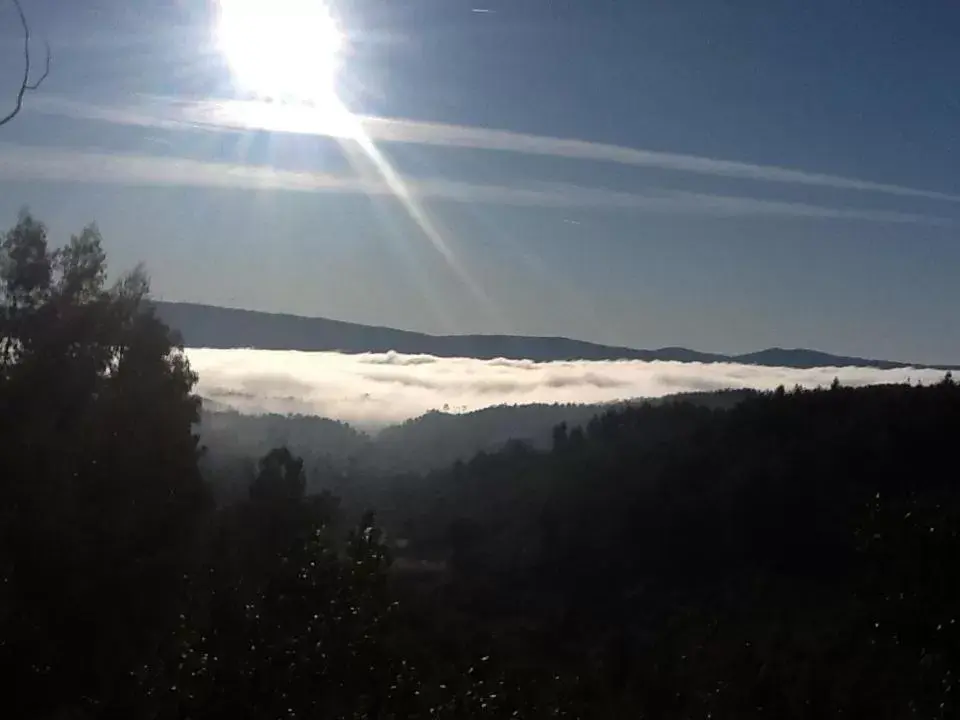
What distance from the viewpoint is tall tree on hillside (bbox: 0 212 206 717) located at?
18219 millimetres

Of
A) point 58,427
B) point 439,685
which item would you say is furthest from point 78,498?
point 439,685

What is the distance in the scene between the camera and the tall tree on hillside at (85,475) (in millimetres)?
18219

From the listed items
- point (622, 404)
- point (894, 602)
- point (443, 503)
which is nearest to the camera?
point (894, 602)

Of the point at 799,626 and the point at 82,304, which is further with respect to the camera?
the point at 799,626

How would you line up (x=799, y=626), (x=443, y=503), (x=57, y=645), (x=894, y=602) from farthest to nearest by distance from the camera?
(x=443, y=503)
(x=799, y=626)
(x=57, y=645)
(x=894, y=602)

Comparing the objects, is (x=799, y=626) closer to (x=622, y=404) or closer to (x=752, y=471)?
(x=752, y=471)

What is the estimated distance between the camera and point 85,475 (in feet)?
70.0

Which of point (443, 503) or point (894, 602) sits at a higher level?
point (894, 602)

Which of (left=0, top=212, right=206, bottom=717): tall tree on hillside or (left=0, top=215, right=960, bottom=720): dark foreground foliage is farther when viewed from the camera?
(left=0, top=212, right=206, bottom=717): tall tree on hillside

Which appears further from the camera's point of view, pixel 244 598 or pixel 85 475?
pixel 85 475

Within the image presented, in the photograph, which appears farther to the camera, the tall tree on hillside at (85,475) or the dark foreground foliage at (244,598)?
the tall tree on hillside at (85,475)

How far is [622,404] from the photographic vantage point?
491 feet

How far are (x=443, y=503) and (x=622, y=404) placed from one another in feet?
97.0

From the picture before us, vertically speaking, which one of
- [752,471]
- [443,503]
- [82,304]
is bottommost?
[443,503]
